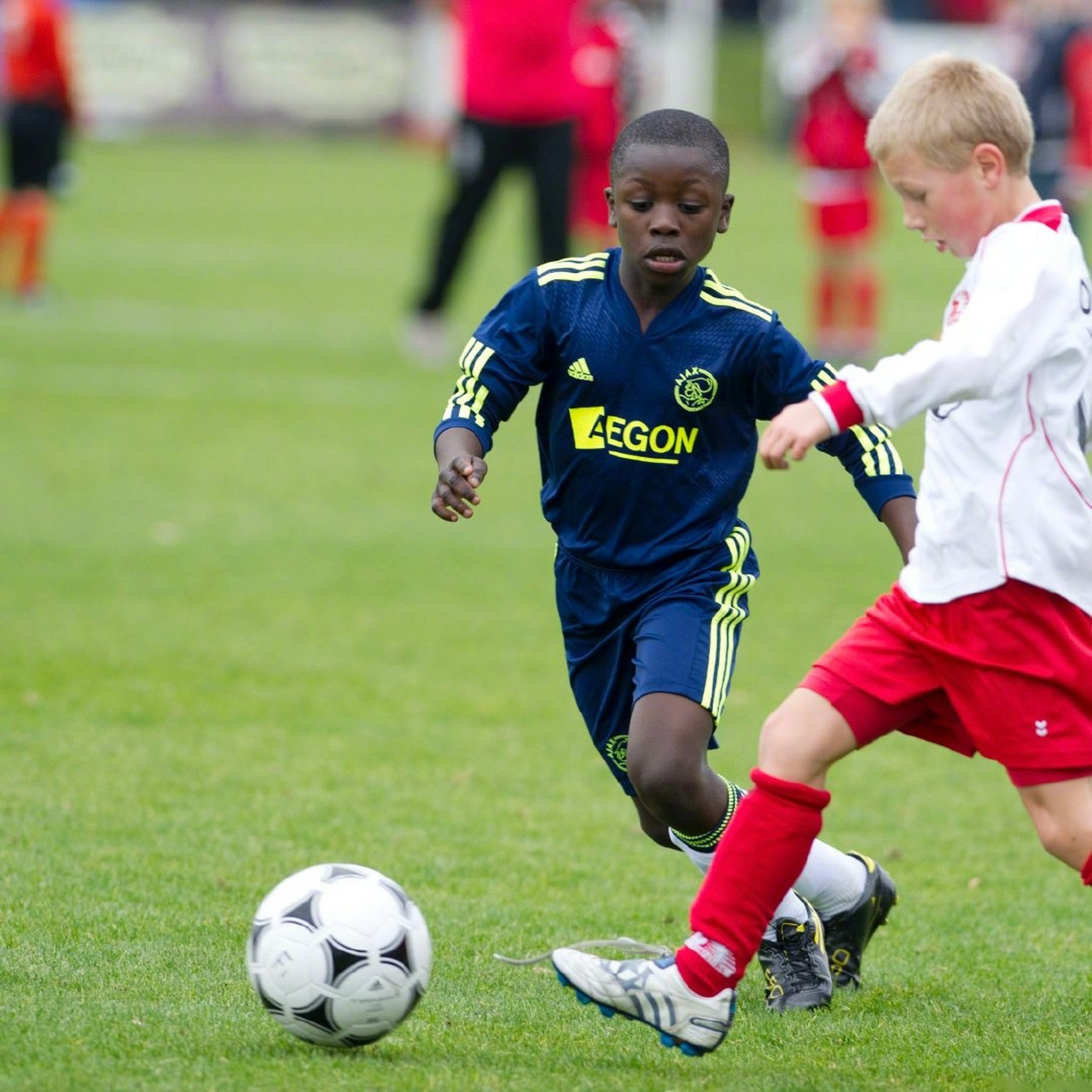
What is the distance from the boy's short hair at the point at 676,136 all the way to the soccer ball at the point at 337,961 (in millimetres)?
1536

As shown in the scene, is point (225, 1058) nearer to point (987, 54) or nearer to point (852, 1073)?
point (852, 1073)

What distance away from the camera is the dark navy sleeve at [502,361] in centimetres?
402

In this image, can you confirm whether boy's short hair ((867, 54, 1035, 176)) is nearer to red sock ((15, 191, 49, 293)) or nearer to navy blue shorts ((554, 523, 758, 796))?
navy blue shorts ((554, 523, 758, 796))

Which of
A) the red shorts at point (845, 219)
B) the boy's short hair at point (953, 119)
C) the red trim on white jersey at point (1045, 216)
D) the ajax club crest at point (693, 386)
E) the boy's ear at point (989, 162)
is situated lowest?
the red shorts at point (845, 219)

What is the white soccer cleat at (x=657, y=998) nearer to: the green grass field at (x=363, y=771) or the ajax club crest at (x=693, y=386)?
the green grass field at (x=363, y=771)

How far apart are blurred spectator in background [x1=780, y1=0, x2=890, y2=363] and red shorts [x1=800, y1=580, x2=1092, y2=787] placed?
30.0 ft

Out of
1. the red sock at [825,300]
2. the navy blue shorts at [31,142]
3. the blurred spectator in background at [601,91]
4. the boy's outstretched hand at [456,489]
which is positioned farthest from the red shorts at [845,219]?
the boy's outstretched hand at [456,489]

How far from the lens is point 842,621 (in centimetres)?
738

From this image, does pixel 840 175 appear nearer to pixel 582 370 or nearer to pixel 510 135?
pixel 510 135

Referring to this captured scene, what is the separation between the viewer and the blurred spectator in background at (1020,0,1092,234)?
1418cm

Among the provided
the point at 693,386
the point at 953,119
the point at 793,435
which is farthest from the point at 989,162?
the point at 693,386

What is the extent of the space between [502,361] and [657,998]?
1.33 m

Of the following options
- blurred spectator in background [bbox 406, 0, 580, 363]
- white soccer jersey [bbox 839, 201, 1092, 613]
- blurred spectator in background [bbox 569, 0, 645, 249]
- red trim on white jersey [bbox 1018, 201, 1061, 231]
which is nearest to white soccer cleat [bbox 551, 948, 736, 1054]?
white soccer jersey [bbox 839, 201, 1092, 613]

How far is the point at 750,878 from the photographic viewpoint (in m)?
3.46
